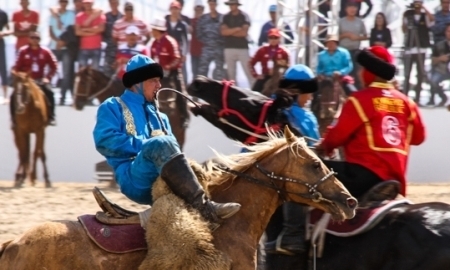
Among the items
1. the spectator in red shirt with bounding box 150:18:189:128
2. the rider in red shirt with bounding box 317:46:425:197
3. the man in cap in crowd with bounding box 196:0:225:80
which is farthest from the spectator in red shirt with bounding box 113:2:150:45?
the rider in red shirt with bounding box 317:46:425:197

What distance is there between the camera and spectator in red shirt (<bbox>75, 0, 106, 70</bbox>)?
1444 centimetres

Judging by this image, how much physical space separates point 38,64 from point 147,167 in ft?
30.0

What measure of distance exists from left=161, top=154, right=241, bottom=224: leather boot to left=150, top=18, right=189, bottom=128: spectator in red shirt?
8.57 metres

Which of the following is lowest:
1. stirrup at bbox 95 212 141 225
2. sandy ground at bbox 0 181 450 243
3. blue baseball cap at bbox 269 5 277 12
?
sandy ground at bbox 0 181 450 243

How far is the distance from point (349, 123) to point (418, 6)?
8087 mm

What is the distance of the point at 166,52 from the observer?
14109mm

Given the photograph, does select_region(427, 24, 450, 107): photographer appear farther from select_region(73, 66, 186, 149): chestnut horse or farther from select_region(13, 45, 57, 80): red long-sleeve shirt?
select_region(13, 45, 57, 80): red long-sleeve shirt

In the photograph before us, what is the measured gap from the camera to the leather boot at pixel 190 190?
5.36 metres

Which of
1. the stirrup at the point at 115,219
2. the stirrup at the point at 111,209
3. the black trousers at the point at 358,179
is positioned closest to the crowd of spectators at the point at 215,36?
the black trousers at the point at 358,179

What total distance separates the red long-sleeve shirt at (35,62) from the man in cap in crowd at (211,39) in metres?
2.19

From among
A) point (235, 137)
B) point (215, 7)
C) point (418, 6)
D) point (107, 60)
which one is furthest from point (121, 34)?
point (235, 137)

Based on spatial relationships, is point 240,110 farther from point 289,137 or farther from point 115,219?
point 115,219

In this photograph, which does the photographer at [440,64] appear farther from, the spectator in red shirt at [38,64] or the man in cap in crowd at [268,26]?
the spectator in red shirt at [38,64]

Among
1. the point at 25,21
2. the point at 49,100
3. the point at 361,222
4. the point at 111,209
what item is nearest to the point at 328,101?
the point at 49,100
